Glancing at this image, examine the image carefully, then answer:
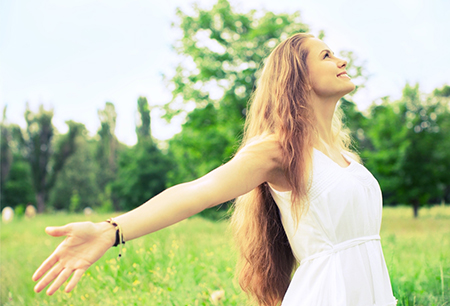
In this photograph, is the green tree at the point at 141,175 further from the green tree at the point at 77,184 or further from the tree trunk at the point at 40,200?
the tree trunk at the point at 40,200

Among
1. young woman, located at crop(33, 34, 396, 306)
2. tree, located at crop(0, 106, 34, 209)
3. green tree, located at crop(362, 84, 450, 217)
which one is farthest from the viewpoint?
tree, located at crop(0, 106, 34, 209)

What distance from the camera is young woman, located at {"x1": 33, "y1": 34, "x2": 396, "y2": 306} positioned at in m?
1.23

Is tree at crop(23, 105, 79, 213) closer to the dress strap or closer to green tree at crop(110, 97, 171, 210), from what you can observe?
green tree at crop(110, 97, 171, 210)

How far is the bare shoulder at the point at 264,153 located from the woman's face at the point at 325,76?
388 mm

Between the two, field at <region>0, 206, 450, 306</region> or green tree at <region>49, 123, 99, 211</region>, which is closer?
field at <region>0, 206, 450, 306</region>

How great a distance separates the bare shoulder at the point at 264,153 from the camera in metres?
1.42

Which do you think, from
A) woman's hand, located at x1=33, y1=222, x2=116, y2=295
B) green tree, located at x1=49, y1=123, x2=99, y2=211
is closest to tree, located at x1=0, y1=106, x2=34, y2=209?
green tree, located at x1=49, y1=123, x2=99, y2=211

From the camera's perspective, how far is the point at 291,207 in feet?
4.91

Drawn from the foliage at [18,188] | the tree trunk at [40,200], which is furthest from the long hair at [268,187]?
the foliage at [18,188]

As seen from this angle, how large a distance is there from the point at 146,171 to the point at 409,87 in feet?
79.2

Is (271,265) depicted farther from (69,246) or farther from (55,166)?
(55,166)

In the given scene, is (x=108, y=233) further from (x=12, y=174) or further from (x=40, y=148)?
(x=12, y=174)

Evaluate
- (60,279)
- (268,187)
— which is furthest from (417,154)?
(60,279)

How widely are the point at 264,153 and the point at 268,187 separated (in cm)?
28
